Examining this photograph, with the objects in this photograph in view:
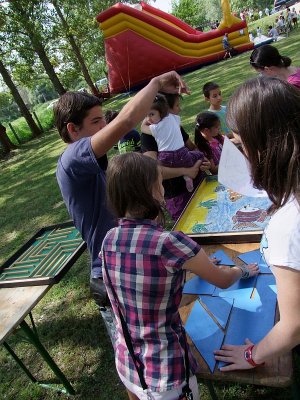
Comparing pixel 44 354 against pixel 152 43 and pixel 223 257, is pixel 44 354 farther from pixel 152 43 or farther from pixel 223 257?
pixel 152 43

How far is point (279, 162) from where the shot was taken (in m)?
0.89

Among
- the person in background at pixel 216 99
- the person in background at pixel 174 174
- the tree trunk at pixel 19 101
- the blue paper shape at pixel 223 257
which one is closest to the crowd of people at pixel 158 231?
the blue paper shape at pixel 223 257

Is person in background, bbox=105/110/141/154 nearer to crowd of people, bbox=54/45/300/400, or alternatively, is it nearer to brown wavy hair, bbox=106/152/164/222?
crowd of people, bbox=54/45/300/400

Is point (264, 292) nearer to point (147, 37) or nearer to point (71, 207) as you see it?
point (71, 207)

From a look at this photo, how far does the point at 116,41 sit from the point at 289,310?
13678mm

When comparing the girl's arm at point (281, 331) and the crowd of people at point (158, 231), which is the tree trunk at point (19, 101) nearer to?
the crowd of people at point (158, 231)

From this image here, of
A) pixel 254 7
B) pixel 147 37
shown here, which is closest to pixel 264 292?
pixel 147 37

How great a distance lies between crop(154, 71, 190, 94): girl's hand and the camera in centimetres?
154

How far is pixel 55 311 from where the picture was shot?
312 centimetres

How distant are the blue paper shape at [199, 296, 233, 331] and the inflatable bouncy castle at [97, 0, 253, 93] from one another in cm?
1288

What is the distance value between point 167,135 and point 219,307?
1538mm

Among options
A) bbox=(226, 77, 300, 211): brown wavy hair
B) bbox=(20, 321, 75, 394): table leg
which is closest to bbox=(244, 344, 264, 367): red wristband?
bbox=(226, 77, 300, 211): brown wavy hair

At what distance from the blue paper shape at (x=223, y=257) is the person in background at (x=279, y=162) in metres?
0.71

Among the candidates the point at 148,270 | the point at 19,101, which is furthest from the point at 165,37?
the point at 148,270
